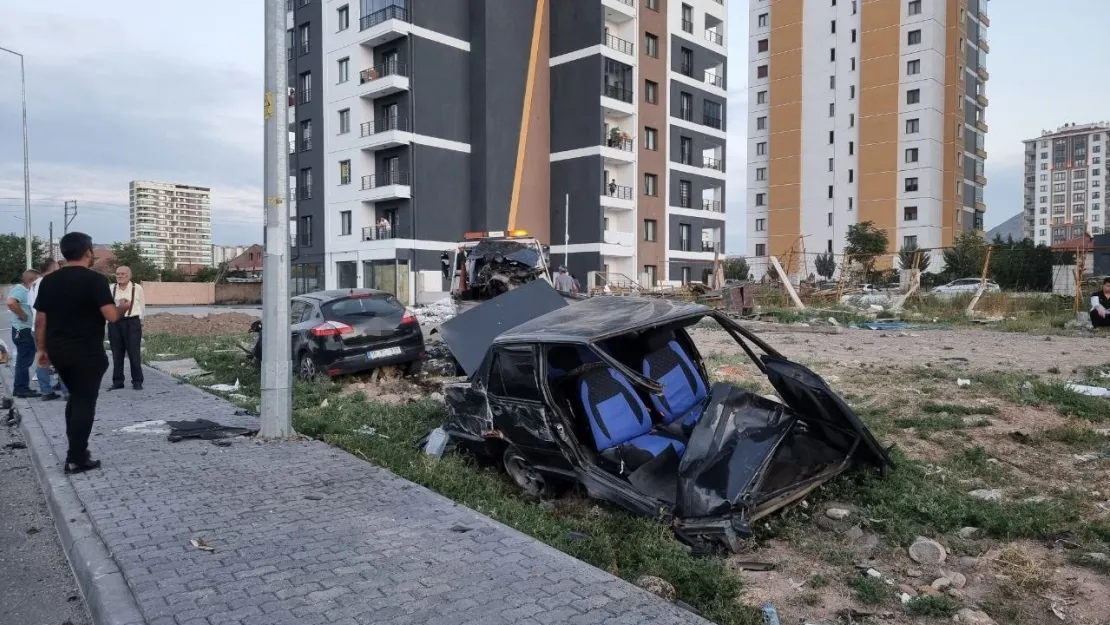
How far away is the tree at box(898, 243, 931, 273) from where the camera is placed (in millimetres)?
22062

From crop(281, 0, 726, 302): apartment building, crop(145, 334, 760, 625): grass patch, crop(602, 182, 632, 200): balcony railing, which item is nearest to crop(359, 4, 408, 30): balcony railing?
crop(281, 0, 726, 302): apartment building

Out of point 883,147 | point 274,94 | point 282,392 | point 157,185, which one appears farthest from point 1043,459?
point 157,185

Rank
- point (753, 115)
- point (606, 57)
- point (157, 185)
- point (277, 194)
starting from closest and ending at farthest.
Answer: point (277, 194)
point (606, 57)
point (753, 115)
point (157, 185)

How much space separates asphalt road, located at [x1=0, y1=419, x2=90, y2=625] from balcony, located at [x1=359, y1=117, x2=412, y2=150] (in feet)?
110

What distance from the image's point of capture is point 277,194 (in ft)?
23.1

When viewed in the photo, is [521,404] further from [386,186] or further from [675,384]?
[386,186]

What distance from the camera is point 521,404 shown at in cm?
532

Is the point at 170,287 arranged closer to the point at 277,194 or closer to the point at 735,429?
the point at 277,194

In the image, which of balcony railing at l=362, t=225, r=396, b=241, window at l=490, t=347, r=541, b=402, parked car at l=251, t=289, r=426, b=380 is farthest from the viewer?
balcony railing at l=362, t=225, r=396, b=241

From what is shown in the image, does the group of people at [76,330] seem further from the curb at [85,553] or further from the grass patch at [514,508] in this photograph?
the grass patch at [514,508]

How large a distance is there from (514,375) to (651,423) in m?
1.06

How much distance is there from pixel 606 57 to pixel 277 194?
3759 centimetres

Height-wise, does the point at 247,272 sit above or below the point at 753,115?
below

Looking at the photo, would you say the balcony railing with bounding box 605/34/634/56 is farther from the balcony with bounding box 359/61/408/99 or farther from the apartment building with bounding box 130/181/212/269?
the apartment building with bounding box 130/181/212/269
